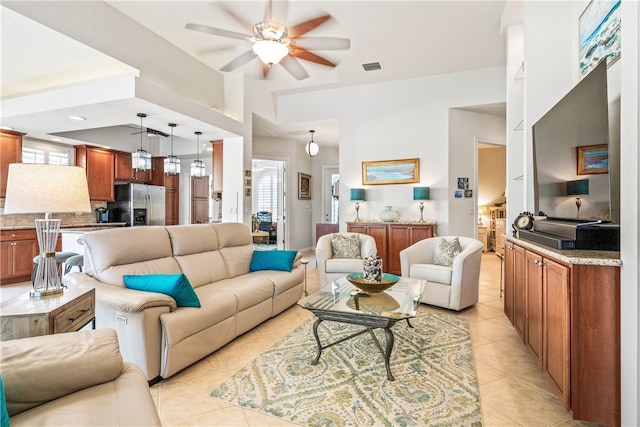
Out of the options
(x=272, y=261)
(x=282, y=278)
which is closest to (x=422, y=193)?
(x=272, y=261)

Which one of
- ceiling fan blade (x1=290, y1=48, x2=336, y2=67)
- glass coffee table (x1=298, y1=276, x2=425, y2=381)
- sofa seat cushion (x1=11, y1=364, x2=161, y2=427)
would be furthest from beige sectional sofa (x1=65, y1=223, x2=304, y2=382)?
ceiling fan blade (x1=290, y1=48, x2=336, y2=67)

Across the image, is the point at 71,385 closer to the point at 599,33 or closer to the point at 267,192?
the point at 599,33

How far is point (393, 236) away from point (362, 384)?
139 inches

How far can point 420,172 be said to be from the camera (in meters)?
5.64

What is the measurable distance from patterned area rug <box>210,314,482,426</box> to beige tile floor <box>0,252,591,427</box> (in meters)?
0.08

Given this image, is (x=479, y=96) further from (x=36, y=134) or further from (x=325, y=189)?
(x=36, y=134)

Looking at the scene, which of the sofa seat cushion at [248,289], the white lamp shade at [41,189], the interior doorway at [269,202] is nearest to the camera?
the white lamp shade at [41,189]

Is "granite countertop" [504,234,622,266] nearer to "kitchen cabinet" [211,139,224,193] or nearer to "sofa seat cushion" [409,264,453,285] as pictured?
"sofa seat cushion" [409,264,453,285]

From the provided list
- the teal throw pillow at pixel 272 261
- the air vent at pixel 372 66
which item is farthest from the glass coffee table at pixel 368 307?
the air vent at pixel 372 66

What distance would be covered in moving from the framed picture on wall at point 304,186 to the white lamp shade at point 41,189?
6.25m

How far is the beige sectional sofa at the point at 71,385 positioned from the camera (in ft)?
3.54

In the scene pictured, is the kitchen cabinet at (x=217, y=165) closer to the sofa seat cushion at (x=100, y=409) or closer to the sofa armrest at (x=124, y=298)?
the sofa armrest at (x=124, y=298)

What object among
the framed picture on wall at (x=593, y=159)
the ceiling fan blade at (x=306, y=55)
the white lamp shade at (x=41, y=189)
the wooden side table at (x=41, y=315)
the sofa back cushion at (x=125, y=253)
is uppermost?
the ceiling fan blade at (x=306, y=55)

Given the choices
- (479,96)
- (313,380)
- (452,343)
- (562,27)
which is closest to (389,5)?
(562,27)
